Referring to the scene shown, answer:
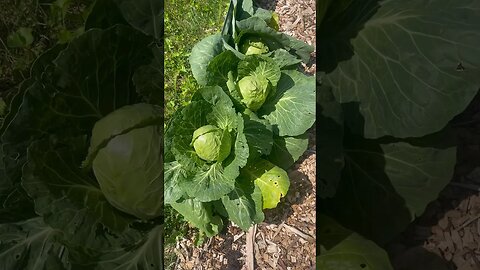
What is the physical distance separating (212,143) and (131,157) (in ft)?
0.83

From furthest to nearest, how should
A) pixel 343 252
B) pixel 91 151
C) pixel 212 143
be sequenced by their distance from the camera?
pixel 91 151 < pixel 343 252 < pixel 212 143

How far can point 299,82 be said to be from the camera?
944mm

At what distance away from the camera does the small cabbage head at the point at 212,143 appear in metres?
0.91

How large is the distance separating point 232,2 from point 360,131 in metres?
0.35

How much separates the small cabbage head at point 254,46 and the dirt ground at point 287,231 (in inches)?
2.0

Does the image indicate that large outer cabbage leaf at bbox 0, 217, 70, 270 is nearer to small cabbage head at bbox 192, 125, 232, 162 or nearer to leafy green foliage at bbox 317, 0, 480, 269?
small cabbage head at bbox 192, 125, 232, 162

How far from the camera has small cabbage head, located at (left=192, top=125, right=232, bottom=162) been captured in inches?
35.9

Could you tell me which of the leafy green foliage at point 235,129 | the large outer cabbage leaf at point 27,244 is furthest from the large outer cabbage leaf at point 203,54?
the large outer cabbage leaf at point 27,244

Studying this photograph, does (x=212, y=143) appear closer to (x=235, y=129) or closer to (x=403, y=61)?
(x=235, y=129)

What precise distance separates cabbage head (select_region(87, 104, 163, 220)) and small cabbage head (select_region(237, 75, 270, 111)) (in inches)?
10.4

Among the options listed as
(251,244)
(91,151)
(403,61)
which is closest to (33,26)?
(91,151)

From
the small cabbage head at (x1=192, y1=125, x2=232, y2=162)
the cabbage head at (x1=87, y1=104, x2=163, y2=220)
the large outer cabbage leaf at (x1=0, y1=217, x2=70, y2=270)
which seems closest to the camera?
the small cabbage head at (x1=192, y1=125, x2=232, y2=162)

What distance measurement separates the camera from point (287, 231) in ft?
3.04

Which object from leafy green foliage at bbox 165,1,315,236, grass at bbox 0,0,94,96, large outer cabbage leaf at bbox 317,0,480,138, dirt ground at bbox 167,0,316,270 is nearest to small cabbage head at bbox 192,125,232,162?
leafy green foliage at bbox 165,1,315,236
